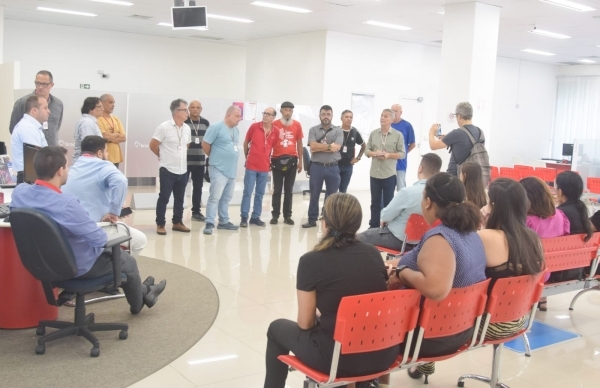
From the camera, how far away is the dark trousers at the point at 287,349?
2.63m

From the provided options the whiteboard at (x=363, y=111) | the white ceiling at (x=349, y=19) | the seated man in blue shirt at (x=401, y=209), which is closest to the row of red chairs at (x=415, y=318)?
the seated man in blue shirt at (x=401, y=209)

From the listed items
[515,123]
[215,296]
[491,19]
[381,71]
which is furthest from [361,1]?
[515,123]

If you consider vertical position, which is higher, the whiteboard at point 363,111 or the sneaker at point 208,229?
the whiteboard at point 363,111

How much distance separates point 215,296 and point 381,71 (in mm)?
9710

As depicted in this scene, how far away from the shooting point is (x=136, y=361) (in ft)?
11.9

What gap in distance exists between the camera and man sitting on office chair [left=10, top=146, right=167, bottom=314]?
3.52 m

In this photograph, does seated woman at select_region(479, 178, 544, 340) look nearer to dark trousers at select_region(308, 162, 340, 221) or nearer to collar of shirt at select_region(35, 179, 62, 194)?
collar of shirt at select_region(35, 179, 62, 194)

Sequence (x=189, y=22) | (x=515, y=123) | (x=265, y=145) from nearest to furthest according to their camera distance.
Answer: (x=265, y=145) < (x=189, y=22) < (x=515, y=123)

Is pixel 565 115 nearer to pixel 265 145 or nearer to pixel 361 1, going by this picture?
pixel 361 1

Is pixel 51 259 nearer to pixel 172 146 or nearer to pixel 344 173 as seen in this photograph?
pixel 172 146

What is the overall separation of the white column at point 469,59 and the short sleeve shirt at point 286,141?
2.67m

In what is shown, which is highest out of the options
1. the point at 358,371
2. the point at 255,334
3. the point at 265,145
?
the point at 265,145

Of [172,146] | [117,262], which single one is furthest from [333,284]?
[172,146]

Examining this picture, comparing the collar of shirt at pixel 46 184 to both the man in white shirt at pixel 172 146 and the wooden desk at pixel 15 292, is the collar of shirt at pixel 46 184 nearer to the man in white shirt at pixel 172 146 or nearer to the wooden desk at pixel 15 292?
the wooden desk at pixel 15 292
